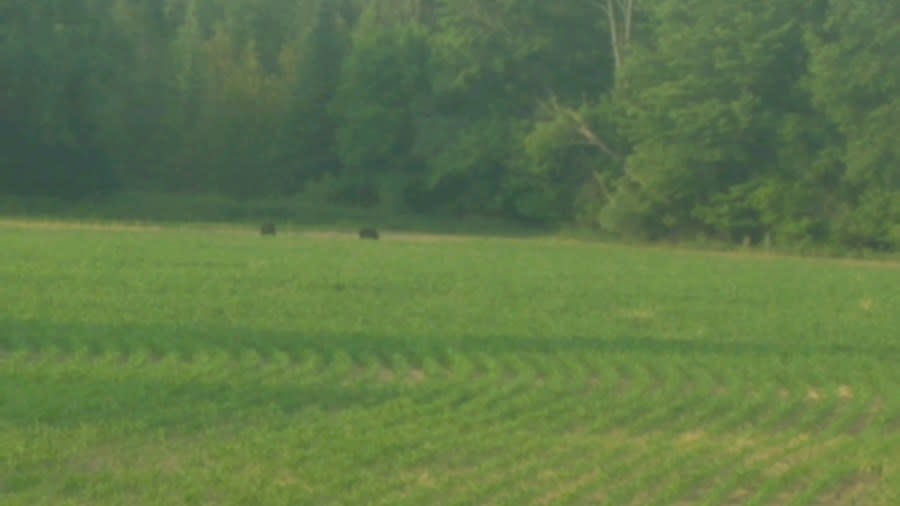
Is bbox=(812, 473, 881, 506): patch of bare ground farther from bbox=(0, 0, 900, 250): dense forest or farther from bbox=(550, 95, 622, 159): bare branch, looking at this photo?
A: bbox=(550, 95, 622, 159): bare branch

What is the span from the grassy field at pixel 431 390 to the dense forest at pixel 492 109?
2484cm

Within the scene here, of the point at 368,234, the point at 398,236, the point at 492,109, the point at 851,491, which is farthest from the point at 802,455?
the point at 492,109

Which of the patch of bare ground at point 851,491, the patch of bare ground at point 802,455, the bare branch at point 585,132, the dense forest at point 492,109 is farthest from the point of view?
the bare branch at point 585,132

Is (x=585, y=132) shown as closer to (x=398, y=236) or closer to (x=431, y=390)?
(x=398, y=236)

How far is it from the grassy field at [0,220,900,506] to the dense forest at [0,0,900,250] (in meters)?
24.8

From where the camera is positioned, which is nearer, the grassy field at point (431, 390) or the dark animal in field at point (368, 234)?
the grassy field at point (431, 390)

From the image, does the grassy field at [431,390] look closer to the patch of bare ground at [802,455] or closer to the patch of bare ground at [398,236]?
the patch of bare ground at [802,455]

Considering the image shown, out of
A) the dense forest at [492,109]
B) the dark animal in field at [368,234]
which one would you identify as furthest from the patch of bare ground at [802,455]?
the dense forest at [492,109]

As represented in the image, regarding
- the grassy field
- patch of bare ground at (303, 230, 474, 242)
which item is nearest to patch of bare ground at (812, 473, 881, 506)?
the grassy field

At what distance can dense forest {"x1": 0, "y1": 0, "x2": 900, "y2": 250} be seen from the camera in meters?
53.6

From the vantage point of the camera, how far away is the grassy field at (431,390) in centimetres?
996

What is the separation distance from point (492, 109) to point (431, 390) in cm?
5284

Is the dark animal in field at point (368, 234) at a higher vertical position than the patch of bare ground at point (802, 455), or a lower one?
lower

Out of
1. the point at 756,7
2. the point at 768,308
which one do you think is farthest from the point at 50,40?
the point at 768,308
